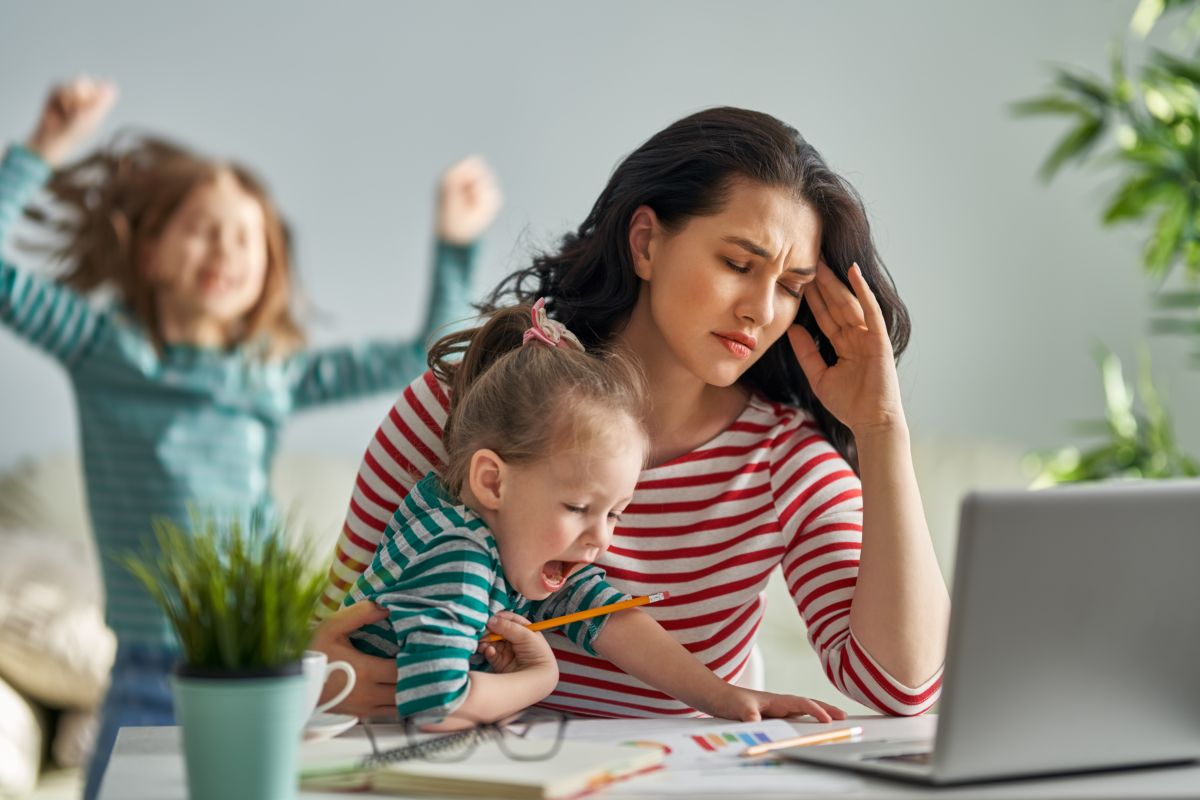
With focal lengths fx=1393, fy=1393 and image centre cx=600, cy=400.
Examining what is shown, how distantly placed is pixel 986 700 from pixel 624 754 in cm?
27

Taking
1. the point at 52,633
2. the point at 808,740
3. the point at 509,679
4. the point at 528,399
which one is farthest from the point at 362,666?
the point at 52,633

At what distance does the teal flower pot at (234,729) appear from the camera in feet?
2.86

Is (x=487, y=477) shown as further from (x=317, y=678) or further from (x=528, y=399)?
(x=317, y=678)

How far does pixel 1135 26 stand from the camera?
144 inches

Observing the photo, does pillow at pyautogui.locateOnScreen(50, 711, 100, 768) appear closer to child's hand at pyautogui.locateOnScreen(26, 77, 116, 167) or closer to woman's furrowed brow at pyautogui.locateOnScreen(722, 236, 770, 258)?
child's hand at pyautogui.locateOnScreen(26, 77, 116, 167)

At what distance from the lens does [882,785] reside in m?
0.99

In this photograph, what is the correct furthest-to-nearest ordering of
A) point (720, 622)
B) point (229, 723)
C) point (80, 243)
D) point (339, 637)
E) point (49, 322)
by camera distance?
1. point (80, 243)
2. point (49, 322)
3. point (720, 622)
4. point (339, 637)
5. point (229, 723)

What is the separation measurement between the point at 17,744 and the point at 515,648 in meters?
1.68

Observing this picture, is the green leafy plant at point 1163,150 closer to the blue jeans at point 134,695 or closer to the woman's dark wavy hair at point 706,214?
the woman's dark wavy hair at point 706,214

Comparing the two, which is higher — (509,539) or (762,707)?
(509,539)

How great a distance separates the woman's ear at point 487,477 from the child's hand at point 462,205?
169 centimetres

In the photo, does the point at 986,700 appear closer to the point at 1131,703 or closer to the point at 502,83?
the point at 1131,703

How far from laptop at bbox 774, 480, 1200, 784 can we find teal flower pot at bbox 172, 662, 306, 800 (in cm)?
44

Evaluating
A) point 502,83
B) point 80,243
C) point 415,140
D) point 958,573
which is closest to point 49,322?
point 80,243
